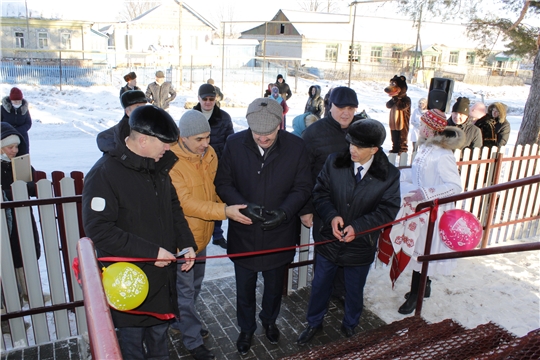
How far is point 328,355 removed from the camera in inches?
119

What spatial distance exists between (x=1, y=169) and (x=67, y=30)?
41.3m

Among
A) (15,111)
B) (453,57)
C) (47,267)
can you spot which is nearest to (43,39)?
(15,111)

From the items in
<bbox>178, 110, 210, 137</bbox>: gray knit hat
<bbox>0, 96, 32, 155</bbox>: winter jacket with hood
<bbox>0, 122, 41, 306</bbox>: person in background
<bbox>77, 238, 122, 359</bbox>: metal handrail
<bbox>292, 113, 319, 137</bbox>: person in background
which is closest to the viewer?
<bbox>77, 238, 122, 359</bbox>: metal handrail

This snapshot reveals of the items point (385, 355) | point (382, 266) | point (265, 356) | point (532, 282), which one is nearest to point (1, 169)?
point (265, 356)

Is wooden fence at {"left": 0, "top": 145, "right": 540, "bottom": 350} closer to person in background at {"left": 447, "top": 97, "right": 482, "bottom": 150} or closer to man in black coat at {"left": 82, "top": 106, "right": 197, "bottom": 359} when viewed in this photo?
man in black coat at {"left": 82, "top": 106, "right": 197, "bottom": 359}

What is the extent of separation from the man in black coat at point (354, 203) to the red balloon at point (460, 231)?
606mm

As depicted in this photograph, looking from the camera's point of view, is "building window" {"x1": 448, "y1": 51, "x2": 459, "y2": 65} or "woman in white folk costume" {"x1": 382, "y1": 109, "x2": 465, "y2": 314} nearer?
"woman in white folk costume" {"x1": 382, "y1": 109, "x2": 465, "y2": 314}

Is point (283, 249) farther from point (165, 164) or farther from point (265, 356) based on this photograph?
point (165, 164)

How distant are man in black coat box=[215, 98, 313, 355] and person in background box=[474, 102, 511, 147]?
17.7 feet

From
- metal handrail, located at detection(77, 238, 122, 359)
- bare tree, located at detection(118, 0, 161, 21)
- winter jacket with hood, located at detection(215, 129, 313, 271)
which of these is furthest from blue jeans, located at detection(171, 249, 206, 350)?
bare tree, located at detection(118, 0, 161, 21)

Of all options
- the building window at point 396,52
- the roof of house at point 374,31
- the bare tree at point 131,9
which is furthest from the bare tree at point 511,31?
the bare tree at point 131,9

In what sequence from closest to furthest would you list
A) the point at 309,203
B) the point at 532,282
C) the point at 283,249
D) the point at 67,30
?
the point at 283,249 → the point at 309,203 → the point at 532,282 → the point at 67,30

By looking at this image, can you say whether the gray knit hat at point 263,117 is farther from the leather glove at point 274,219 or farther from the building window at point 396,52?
the building window at point 396,52

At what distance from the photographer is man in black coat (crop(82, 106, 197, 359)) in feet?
8.03
